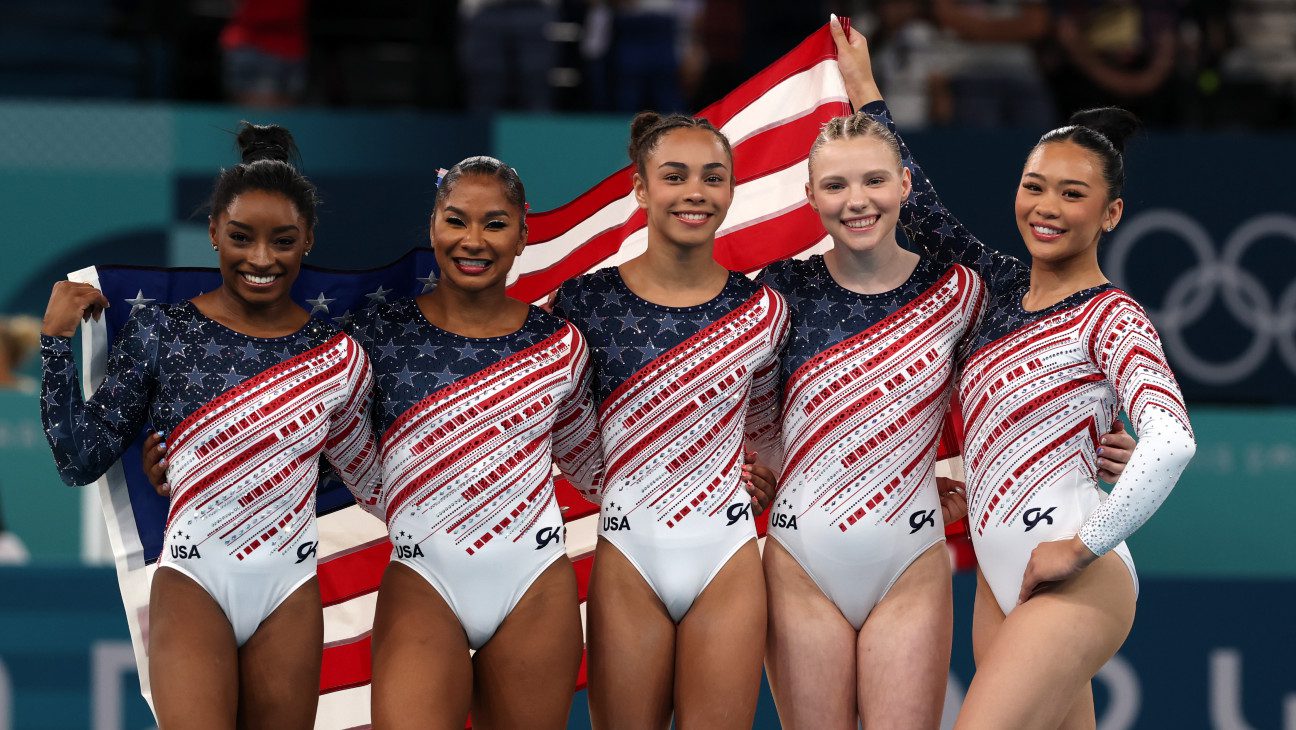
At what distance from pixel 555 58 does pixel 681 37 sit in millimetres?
800

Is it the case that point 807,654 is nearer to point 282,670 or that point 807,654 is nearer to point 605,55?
point 282,670

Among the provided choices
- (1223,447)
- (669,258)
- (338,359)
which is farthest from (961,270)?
(1223,447)

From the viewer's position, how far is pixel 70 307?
375cm

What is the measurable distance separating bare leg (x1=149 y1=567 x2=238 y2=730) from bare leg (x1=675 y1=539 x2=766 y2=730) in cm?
105

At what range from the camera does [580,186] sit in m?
7.23

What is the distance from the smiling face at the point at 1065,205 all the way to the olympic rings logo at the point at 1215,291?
3.96 metres

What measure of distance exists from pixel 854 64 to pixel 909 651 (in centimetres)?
175

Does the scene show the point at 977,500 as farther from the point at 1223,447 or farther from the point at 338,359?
the point at 1223,447

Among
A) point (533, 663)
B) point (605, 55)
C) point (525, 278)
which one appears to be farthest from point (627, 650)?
point (605, 55)

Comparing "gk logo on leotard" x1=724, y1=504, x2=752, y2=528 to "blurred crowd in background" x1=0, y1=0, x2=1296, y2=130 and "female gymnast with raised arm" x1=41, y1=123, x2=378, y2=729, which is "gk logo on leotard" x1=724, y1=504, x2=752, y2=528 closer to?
"female gymnast with raised arm" x1=41, y1=123, x2=378, y2=729

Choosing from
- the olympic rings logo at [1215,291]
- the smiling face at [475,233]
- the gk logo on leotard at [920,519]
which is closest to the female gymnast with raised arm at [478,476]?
the smiling face at [475,233]

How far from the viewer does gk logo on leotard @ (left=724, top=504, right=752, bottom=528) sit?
3805 millimetres

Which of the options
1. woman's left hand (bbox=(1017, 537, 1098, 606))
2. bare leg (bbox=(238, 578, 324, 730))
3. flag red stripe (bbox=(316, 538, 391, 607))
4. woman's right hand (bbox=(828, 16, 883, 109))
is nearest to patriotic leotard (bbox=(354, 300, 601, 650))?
bare leg (bbox=(238, 578, 324, 730))

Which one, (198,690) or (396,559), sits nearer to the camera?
(198,690)
